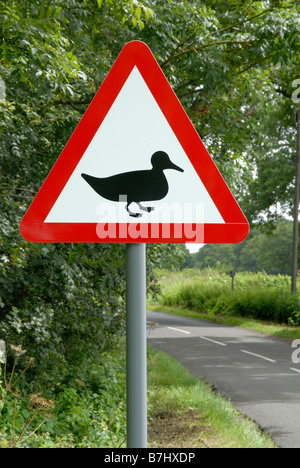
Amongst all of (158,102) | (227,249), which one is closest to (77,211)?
(158,102)

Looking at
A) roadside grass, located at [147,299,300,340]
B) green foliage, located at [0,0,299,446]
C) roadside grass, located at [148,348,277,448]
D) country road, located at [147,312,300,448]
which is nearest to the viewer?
green foliage, located at [0,0,299,446]

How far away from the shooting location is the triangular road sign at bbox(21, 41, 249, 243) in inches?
71.1

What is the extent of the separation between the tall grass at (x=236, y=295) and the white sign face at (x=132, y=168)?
61.7 feet

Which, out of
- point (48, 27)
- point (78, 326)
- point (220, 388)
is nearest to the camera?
point (48, 27)

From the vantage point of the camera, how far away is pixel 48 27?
13.9 ft

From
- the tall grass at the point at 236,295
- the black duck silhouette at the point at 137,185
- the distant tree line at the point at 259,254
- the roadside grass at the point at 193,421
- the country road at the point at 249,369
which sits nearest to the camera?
the black duck silhouette at the point at 137,185

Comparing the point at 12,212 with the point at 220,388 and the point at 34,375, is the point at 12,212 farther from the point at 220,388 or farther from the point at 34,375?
the point at 220,388

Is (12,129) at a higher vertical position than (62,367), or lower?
higher

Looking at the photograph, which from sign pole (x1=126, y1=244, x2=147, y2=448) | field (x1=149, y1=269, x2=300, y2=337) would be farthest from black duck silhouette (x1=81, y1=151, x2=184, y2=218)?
field (x1=149, y1=269, x2=300, y2=337)

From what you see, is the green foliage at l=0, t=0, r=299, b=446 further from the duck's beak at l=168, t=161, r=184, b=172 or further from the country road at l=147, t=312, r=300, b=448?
the duck's beak at l=168, t=161, r=184, b=172

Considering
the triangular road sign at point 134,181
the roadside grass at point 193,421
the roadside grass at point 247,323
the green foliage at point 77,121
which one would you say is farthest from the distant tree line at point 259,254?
the triangular road sign at point 134,181

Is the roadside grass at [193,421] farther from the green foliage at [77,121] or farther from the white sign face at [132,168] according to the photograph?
the white sign face at [132,168]

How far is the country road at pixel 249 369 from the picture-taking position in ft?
24.6

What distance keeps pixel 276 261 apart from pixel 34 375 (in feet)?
194
